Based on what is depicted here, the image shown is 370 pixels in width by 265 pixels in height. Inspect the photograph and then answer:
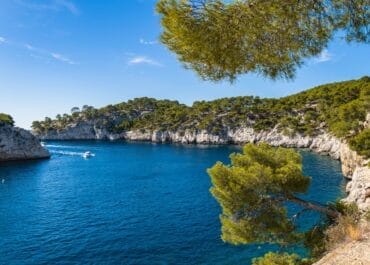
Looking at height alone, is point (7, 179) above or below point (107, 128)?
below

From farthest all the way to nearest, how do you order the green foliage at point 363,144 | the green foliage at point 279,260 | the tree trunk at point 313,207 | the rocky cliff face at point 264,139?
the green foliage at point 363,144
the rocky cliff face at point 264,139
the green foliage at point 279,260
the tree trunk at point 313,207

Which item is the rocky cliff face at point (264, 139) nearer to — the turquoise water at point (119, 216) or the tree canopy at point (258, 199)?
the turquoise water at point (119, 216)

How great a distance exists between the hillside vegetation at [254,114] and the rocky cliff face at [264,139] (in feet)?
6.53

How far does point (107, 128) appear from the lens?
6393 inches

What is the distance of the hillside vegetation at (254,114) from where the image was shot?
6025 cm

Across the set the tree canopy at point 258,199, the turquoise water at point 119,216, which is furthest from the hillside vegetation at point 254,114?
the tree canopy at point 258,199

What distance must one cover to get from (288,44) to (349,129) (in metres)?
53.7

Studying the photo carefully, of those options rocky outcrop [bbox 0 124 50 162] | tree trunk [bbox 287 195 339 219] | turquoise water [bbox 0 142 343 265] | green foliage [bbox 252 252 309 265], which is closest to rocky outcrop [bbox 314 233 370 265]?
tree trunk [bbox 287 195 339 219]

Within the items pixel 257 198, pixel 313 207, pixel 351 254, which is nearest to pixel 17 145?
pixel 257 198

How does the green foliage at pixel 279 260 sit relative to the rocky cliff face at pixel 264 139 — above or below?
below

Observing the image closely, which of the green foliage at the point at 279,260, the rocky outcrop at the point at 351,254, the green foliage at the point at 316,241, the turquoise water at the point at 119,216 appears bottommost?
the turquoise water at the point at 119,216

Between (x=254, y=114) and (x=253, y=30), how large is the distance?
11045 centimetres

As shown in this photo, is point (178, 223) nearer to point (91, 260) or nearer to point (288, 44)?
point (91, 260)

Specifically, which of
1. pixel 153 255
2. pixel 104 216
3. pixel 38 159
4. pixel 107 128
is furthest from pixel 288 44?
pixel 107 128
